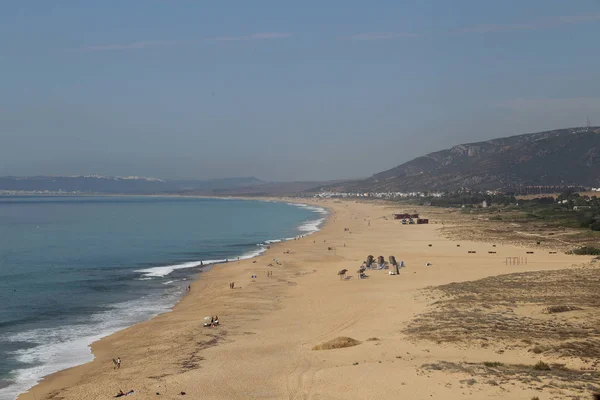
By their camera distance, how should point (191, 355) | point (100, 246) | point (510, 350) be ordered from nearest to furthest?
point (510, 350)
point (191, 355)
point (100, 246)

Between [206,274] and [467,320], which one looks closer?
[467,320]

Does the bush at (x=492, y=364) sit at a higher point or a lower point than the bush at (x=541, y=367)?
lower

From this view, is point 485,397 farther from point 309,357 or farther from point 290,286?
point 290,286

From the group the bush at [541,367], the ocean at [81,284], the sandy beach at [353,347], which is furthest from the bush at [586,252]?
the bush at [541,367]

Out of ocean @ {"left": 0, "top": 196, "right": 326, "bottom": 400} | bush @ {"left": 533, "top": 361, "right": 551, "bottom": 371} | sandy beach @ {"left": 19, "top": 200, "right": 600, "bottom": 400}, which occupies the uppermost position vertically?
bush @ {"left": 533, "top": 361, "right": 551, "bottom": 371}

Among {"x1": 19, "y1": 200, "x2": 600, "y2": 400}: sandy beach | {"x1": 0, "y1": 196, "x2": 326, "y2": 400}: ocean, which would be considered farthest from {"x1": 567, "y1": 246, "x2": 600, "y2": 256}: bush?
{"x1": 0, "y1": 196, "x2": 326, "y2": 400}: ocean

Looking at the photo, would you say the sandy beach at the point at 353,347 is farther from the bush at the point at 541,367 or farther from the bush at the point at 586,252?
the bush at the point at 586,252

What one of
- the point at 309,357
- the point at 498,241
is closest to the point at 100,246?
the point at 498,241

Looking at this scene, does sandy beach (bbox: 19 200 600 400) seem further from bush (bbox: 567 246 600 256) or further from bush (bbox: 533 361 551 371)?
bush (bbox: 567 246 600 256)
